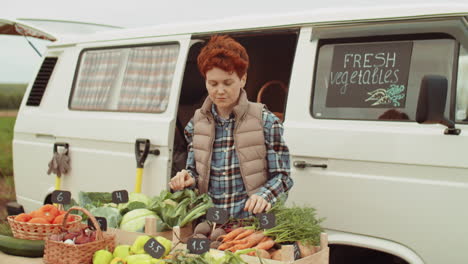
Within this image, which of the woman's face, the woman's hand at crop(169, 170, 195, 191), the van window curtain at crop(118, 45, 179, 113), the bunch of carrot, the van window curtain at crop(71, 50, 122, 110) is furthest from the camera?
the van window curtain at crop(71, 50, 122, 110)

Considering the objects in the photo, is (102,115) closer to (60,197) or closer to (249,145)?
(60,197)

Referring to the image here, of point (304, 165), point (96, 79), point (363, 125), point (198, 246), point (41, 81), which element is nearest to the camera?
point (198, 246)

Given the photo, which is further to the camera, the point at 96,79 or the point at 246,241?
the point at 96,79

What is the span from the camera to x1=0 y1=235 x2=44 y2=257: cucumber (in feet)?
10.9

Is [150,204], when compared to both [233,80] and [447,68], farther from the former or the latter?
[447,68]

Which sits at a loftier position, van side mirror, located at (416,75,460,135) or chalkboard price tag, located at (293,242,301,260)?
van side mirror, located at (416,75,460,135)

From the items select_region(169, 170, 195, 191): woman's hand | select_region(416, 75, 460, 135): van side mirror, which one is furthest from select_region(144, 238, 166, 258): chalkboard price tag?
select_region(416, 75, 460, 135): van side mirror

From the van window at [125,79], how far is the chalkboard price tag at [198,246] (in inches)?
95.7

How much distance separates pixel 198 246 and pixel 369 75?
6.23 ft

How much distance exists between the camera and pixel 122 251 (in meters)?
3.17

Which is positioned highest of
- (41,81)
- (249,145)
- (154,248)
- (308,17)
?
(308,17)

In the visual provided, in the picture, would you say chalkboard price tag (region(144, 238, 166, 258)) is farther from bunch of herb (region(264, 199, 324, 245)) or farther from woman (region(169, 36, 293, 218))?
woman (region(169, 36, 293, 218))

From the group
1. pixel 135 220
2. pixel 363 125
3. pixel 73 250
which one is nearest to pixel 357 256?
pixel 363 125

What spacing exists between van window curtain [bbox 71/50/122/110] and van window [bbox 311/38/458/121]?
7.77 feet
